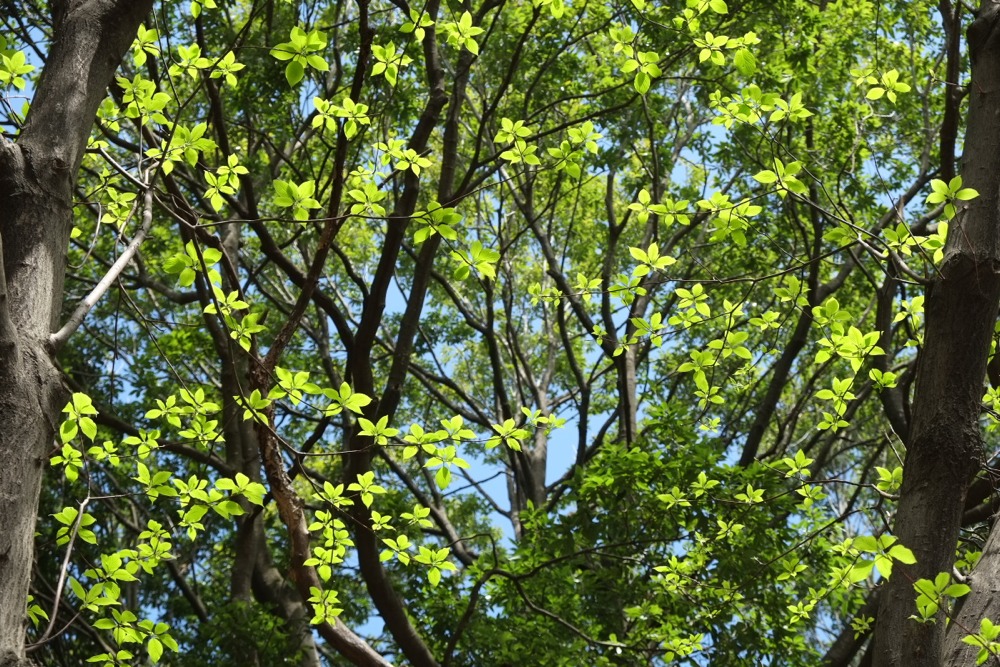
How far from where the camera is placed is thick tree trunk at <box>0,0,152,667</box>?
2654 millimetres

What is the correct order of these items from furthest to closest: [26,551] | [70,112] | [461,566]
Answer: [461,566] → [70,112] → [26,551]

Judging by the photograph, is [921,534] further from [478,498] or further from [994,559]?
[478,498]

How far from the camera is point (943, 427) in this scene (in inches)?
135

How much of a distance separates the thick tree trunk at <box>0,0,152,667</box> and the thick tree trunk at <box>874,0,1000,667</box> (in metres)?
2.72

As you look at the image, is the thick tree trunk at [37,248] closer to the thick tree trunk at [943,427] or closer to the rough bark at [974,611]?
the thick tree trunk at [943,427]

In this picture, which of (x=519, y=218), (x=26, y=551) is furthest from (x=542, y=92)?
(x=26, y=551)

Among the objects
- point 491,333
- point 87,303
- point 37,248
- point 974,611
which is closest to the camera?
point 37,248

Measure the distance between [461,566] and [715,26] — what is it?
745 cm

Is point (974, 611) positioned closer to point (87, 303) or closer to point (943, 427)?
point (943, 427)

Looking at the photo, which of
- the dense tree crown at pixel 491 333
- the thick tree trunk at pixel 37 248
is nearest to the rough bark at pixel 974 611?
the dense tree crown at pixel 491 333

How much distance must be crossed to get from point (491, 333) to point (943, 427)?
8.05m

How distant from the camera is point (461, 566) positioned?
1332 cm

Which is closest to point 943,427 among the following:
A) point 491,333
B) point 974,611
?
point 974,611

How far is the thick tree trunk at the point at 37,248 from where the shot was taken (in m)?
2.65
